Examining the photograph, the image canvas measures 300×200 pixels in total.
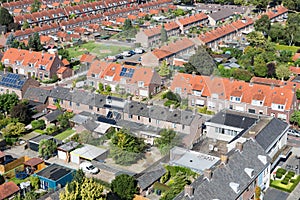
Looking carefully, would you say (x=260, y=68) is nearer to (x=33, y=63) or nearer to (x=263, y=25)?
(x=263, y=25)

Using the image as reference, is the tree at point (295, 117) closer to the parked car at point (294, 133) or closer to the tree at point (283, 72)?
the parked car at point (294, 133)

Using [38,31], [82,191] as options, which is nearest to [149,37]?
[38,31]

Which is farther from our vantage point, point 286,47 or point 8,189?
point 286,47

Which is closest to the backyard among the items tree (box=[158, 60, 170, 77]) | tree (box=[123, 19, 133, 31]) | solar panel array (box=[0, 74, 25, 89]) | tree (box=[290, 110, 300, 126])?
tree (box=[290, 110, 300, 126])

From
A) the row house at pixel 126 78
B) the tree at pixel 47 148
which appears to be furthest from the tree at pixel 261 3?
the tree at pixel 47 148

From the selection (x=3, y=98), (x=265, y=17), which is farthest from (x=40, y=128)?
(x=265, y=17)

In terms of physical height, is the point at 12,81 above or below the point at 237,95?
above
